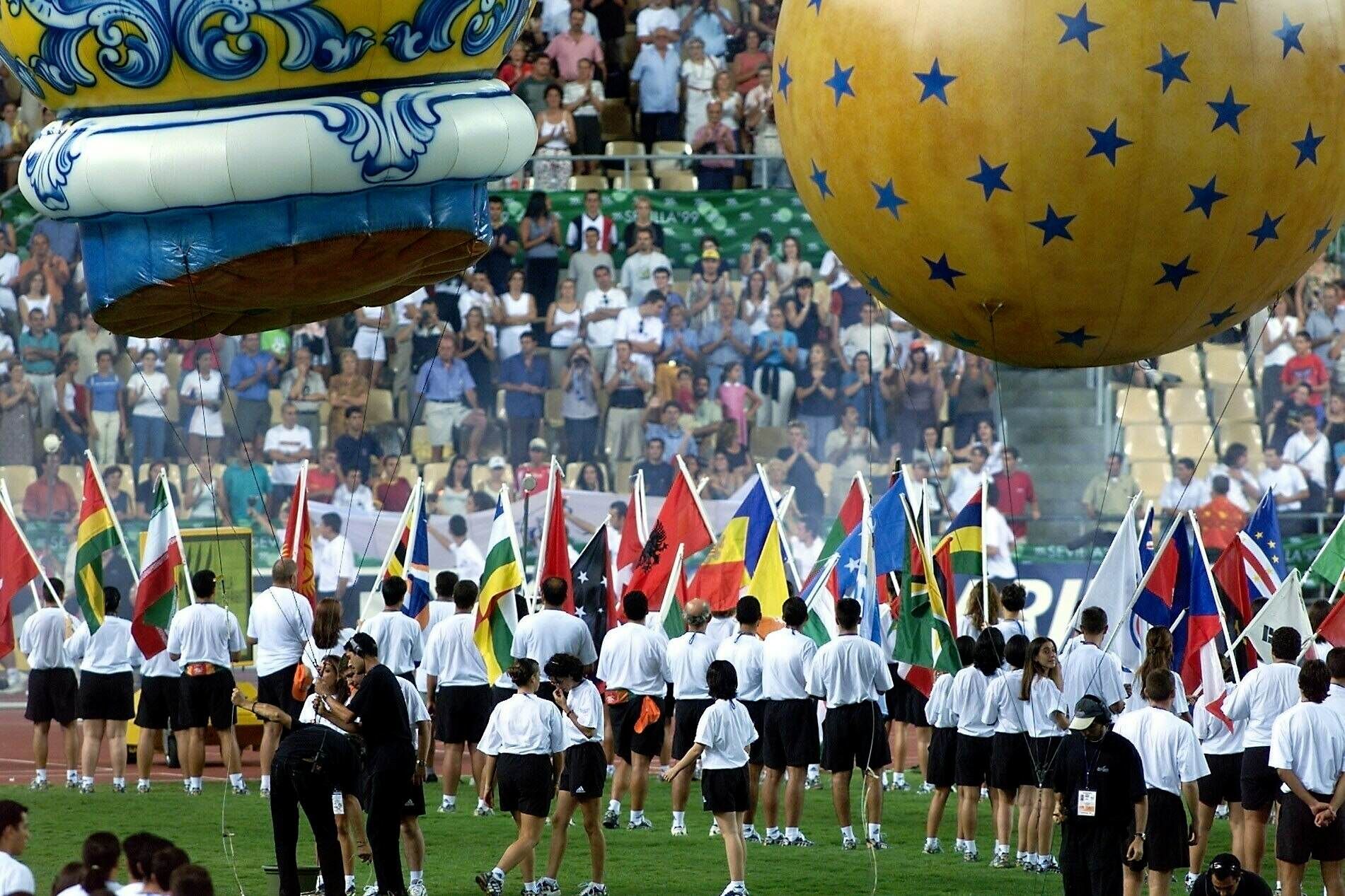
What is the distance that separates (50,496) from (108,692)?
19.1ft

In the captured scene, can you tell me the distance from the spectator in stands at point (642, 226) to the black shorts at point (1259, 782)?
474 inches

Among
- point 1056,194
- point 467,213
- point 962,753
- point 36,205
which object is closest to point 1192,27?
point 1056,194

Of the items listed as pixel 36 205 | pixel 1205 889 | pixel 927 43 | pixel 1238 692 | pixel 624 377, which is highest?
pixel 624 377

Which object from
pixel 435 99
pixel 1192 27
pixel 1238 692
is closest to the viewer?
pixel 435 99

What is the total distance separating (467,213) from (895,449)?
16811 mm

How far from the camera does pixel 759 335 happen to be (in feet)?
76.6

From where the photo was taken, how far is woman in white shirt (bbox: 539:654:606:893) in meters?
12.8

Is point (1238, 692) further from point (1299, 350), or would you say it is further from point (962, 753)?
point (1299, 350)

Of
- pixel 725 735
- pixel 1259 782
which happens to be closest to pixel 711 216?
pixel 725 735

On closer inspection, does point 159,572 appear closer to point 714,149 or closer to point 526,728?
point 526,728

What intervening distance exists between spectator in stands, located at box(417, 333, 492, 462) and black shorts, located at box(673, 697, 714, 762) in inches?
311

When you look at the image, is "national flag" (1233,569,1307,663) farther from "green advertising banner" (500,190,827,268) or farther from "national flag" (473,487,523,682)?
"green advertising banner" (500,190,827,268)

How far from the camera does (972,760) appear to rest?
14.3 m

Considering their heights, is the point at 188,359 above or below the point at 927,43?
above
